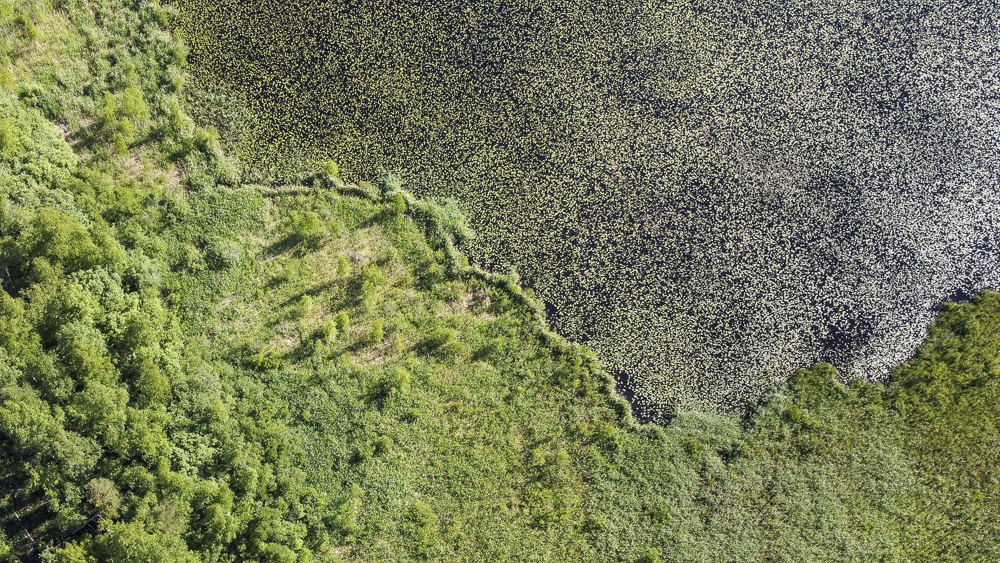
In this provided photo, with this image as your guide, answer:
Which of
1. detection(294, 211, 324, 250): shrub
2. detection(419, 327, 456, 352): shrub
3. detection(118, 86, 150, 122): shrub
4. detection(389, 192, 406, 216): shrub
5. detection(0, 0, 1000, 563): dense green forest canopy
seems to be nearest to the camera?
detection(0, 0, 1000, 563): dense green forest canopy

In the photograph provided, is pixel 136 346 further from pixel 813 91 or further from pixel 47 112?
pixel 813 91

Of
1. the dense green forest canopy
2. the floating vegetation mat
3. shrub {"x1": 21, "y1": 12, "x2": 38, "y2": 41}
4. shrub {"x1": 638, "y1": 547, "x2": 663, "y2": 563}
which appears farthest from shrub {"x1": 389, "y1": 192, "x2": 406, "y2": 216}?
shrub {"x1": 638, "y1": 547, "x2": 663, "y2": 563}

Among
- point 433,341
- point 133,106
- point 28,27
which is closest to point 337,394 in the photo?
point 433,341

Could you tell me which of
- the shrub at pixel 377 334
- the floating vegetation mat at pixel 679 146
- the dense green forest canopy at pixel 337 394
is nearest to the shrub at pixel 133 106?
the dense green forest canopy at pixel 337 394

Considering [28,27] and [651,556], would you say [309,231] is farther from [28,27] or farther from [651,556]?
[651,556]

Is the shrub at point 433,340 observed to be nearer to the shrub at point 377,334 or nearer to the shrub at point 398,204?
the shrub at point 377,334

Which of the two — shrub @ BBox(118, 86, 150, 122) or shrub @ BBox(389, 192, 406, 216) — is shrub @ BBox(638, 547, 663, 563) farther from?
shrub @ BBox(118, 86, 150, 122)
